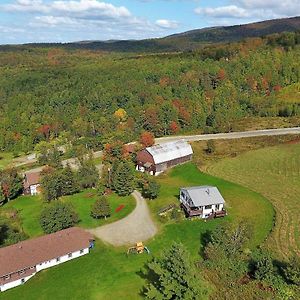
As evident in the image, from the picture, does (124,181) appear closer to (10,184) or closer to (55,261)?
(10,184)

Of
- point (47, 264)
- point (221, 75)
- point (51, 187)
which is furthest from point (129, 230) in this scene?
point (221, 75)

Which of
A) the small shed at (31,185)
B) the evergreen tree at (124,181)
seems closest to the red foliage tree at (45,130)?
the small shed at (31,185)

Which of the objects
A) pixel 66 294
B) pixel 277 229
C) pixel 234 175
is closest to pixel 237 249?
pixel 277 229

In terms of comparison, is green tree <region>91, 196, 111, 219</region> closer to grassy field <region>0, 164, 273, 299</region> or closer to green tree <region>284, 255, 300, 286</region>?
grassy field <region>0, 164, 273, 299</region>

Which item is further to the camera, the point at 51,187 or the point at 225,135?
the point at 225,135

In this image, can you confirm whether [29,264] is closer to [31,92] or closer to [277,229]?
[277,229]

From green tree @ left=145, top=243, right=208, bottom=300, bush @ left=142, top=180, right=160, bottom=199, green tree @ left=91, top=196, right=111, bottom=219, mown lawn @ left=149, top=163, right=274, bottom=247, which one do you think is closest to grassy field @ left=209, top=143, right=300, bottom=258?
mown lawn @ left=149, top=163, right=274, bottom=247

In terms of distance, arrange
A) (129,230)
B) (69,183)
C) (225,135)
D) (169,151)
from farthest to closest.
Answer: (225,135), (169,151), (69,183), (129,230)

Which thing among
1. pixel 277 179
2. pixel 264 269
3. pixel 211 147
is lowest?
pixel 277 179
